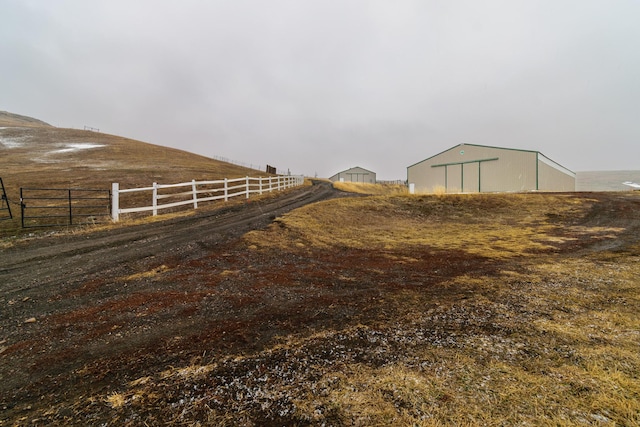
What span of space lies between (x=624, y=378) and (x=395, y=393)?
173 centimetres

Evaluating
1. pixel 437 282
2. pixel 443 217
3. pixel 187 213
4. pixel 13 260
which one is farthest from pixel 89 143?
pixel 437 282

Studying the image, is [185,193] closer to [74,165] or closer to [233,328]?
[233,328]

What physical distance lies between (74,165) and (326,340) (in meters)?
37.2

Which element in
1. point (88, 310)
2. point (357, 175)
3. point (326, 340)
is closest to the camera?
point (326, 340)

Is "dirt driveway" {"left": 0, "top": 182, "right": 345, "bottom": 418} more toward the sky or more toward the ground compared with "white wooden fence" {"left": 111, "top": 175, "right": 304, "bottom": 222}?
more toward the ground

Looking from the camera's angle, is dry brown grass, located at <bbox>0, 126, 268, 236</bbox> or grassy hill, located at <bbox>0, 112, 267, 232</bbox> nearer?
dry brown grass, located at <bbox>0, 126, 268, 236</bbox>

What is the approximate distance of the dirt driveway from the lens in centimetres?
247

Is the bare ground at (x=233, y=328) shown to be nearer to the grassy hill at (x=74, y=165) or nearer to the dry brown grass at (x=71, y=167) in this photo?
the dry brown grass at (x=71, y=167)

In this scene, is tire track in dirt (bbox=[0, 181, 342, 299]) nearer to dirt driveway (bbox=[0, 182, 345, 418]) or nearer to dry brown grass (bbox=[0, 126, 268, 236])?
dirt driveway (bbox=[0, 182, 345, 418])

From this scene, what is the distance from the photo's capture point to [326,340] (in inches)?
111

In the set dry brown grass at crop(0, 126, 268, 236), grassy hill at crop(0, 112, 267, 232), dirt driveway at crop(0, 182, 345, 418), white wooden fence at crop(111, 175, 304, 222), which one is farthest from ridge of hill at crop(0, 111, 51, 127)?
dirt driveway at crop(0, 182, 345, 418)

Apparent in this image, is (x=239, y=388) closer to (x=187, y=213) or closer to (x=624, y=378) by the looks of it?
(x=624, y=378)

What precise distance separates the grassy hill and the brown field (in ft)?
37.9

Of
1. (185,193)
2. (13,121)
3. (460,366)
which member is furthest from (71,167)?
(13,121)
